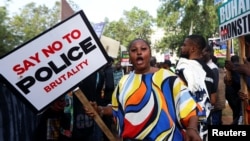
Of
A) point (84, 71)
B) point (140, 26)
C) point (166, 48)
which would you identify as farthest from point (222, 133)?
point (140, 26)

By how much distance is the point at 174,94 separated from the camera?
288 centimetres

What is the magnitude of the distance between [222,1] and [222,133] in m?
1.70

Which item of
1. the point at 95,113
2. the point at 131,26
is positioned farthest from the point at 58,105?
the point at 131,26

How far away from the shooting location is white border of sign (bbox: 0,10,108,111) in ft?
11.0

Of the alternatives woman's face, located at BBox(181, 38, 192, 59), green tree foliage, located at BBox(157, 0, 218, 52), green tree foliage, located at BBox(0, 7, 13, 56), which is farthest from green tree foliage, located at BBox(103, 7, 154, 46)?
woman's face, located at BBox(181, 38, 192, 59)

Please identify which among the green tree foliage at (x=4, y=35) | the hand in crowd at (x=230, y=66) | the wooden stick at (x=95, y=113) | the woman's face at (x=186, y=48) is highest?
the green tree foliage at (x=4, y=35)

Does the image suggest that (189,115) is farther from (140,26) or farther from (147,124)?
(140,26)

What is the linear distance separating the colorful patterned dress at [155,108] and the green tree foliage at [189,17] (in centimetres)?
2694

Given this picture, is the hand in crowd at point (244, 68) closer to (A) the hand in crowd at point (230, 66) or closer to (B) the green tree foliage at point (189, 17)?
(A) the hand in crowd at point (230, 66)

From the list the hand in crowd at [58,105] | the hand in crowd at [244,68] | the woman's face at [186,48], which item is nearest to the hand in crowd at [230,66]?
the hand in crowd at [244,68]

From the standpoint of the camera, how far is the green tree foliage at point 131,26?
2756 inches

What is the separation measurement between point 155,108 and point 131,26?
69.5 m

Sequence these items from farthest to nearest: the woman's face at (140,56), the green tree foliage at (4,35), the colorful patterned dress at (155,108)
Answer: the green tree foliage at (4,35), the woman's face at (140,56), the colorful patterned dress at (155,108)

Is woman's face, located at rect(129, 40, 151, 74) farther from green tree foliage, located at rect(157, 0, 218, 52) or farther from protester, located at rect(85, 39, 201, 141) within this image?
green tree foliage, located at rect(157, 0, 218, 52)
